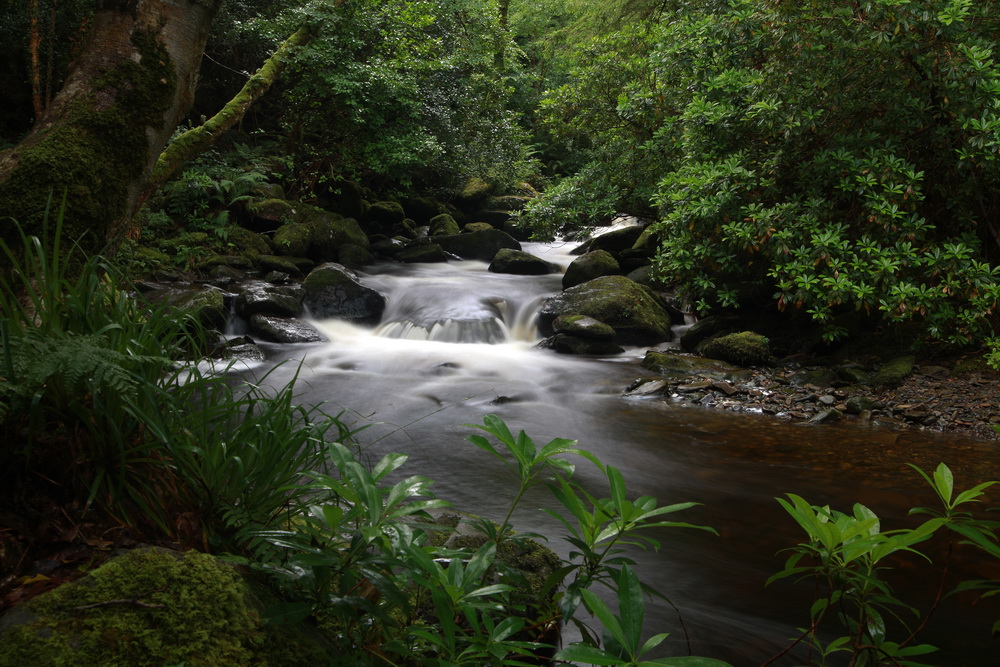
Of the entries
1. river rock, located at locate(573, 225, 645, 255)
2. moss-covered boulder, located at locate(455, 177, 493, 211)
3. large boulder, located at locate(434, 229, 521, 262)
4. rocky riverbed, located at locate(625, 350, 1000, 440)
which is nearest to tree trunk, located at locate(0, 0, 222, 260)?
rocky riverbed, located at locate(625, 350, 1000, 440)

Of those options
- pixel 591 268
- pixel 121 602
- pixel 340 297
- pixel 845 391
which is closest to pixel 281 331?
pixel 340 297

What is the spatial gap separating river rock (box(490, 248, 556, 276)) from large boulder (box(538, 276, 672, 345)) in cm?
374

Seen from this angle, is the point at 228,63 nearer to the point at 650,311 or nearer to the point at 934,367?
the point at 650,311

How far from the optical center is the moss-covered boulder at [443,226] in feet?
55.4

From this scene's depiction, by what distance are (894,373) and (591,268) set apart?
6087 millimetres

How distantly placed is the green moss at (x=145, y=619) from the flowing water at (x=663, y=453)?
176 cm

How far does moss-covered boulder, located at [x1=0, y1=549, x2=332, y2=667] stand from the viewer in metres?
1.31

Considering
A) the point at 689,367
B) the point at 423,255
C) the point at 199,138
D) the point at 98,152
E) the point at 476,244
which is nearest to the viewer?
the point at 98,152

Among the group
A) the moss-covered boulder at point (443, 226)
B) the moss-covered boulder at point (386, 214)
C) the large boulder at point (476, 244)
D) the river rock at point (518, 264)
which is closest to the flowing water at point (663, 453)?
the river rock at point (518, 264)

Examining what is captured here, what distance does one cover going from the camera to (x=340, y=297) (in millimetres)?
11164

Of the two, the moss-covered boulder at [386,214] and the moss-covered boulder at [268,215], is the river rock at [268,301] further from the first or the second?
the moss-covered boulder at [386,214]

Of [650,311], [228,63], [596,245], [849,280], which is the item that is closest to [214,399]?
[849,280]

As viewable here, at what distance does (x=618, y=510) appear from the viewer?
1.65 m

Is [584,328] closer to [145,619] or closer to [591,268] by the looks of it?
[591,268]
